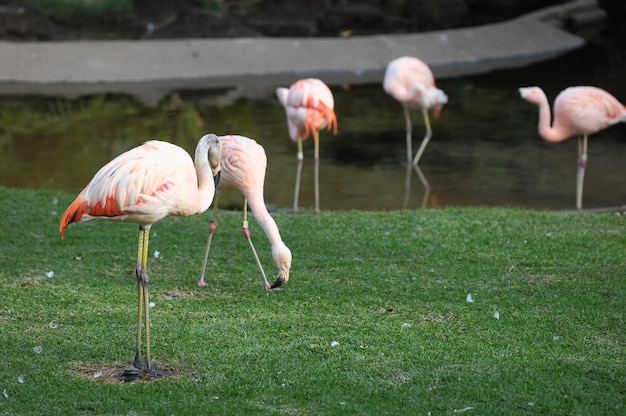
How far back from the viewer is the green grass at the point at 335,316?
4.54 metres

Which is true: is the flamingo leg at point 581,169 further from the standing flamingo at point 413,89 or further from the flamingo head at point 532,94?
the standing flamingo at point 413,89

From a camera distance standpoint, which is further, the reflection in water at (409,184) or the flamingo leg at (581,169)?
the reflection in water at (409,184)

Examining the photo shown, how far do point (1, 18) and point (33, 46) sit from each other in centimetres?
363

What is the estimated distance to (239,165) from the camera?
20.0 ft

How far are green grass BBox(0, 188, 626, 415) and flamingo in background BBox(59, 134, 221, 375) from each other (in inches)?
19.1

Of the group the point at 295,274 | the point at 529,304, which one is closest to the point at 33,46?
the point at 295,274

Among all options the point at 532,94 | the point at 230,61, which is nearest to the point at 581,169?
the point at 532,94

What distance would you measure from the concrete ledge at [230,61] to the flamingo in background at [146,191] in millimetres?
9874

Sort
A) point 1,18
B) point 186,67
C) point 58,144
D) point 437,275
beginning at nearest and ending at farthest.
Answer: point 437,275 → point 58,144 → point 186,67 → point 1,18

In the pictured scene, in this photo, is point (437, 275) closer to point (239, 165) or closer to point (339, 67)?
point (239, 165)

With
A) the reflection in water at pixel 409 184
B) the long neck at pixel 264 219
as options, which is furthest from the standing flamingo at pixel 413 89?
the long neck at pixel 264 219

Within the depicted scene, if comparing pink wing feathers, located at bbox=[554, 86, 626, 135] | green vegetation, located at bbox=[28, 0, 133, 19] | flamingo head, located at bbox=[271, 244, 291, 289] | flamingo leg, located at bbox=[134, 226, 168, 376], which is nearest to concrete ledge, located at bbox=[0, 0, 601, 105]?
green vegetation, located at bbox=[28, 0, 133, 19]

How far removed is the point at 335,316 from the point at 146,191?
155 cm

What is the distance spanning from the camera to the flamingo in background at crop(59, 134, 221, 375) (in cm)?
466
